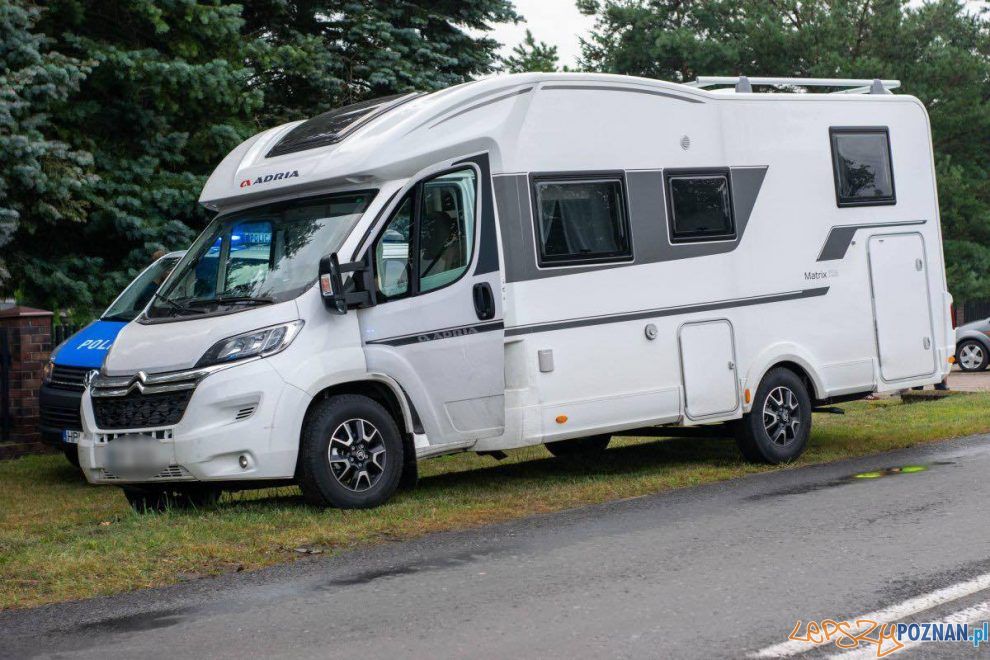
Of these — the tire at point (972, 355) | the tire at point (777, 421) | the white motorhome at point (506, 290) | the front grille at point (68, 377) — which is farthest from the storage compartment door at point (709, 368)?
the tire at point (972, 355)

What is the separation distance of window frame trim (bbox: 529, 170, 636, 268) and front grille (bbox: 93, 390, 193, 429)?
9.45 feet

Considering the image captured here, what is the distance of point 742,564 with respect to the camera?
714 cm

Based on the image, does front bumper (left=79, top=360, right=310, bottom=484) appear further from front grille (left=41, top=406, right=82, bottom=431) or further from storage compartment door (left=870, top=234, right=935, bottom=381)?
storage compartment door (left=870, top=234, right=935, bottom=381)

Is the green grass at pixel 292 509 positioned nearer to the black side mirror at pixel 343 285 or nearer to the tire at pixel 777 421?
the tire at pixel 777 421

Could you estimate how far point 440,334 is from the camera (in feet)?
31.7

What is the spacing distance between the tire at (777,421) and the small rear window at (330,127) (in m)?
3.99

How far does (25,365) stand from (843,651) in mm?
12087

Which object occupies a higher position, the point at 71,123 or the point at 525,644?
the point at 71,123

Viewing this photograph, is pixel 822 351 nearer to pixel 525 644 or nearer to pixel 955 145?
pixel 525 644

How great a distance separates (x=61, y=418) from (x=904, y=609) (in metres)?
9.29

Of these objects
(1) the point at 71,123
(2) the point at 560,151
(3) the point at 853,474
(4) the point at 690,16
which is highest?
(4) the point at 690,16

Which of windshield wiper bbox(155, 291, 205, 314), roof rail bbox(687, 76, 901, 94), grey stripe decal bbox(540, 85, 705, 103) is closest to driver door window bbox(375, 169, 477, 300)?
grey stripe decal bbox(540, 85, 705, 103)

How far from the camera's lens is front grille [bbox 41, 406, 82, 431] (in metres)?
12.9

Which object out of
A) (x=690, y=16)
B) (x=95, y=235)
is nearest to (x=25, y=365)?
(x=95, y=235)
